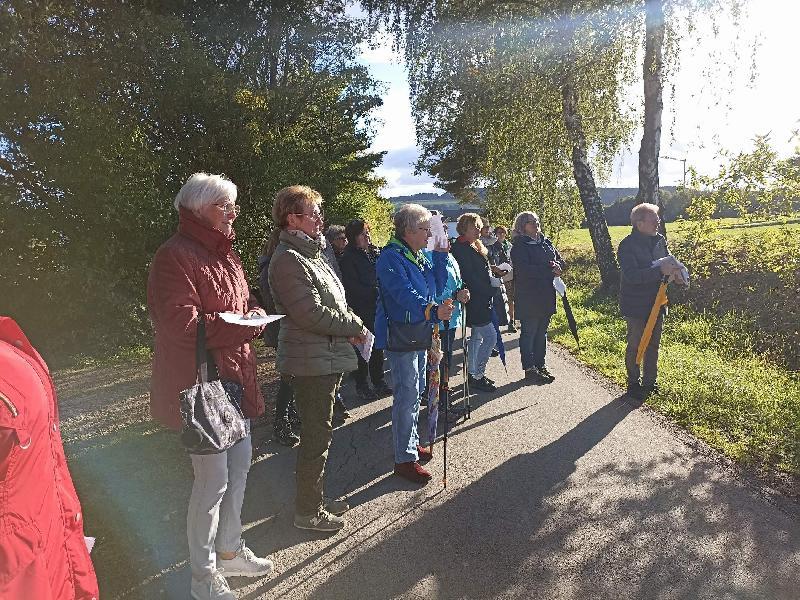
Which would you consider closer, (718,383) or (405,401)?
(405,401)

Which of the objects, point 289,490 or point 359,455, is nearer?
point 289,490

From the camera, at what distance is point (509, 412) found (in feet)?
20.1

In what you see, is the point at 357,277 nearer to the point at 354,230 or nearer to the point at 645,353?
the point at 354,230

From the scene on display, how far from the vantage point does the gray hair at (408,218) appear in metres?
4.45

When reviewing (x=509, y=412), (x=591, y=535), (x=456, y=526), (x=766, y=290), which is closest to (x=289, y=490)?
(x=456, y=526)

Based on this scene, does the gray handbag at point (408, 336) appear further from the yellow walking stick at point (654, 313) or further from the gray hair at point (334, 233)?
the yellow walking stick at point (654, 313)

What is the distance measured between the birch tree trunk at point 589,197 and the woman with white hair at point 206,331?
12.5 meters

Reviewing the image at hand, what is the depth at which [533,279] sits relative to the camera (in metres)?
7.17

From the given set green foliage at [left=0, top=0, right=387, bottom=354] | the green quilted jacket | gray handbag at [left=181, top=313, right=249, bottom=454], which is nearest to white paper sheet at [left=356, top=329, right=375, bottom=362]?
the green quilted jacket

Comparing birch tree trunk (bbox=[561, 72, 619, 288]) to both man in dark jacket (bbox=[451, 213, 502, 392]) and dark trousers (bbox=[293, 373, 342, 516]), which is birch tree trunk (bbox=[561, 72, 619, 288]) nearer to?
man in dark jacket (bbox=[451, 213, 502, 392])

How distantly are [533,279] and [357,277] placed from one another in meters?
2.21

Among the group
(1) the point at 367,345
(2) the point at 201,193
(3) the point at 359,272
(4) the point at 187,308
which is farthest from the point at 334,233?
(4) the point at 187,308

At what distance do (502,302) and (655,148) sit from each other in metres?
7.85

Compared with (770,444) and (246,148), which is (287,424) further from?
(246,148)
